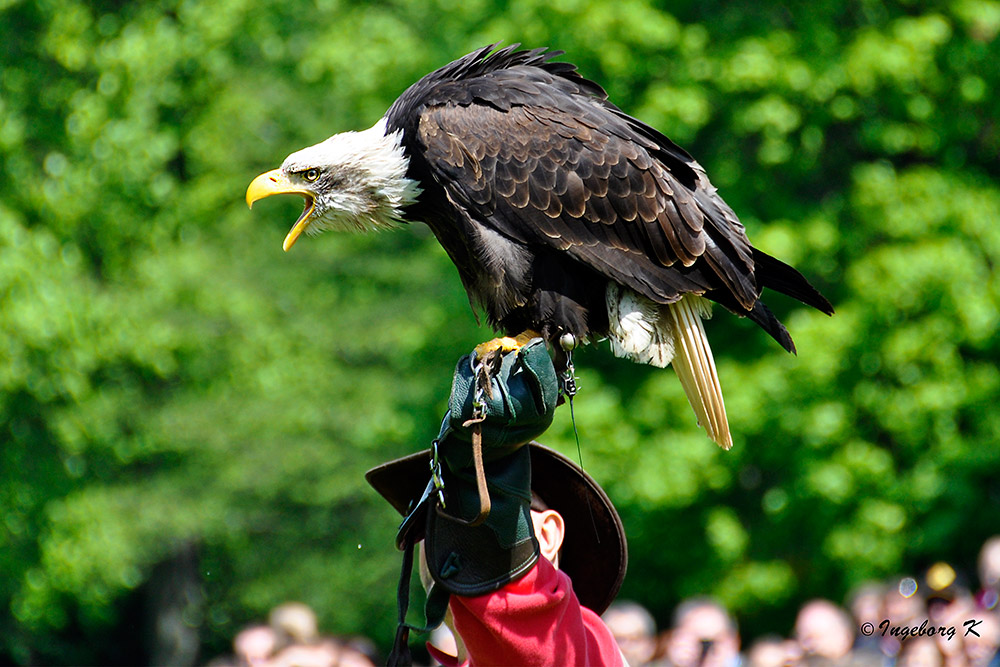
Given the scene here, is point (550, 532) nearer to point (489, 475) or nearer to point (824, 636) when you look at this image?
point (489, 475)

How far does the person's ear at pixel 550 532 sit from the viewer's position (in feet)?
10.9

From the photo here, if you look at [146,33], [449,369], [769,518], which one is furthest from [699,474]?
[146,33]

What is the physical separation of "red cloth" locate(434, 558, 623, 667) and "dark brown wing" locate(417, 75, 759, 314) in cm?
111

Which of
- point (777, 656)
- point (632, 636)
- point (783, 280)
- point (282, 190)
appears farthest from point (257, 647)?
point (783, 280)

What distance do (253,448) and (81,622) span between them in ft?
17.2

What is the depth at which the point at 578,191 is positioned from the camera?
3.75 metres

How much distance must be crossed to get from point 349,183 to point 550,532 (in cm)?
138

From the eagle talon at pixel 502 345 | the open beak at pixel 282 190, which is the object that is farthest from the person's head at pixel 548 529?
the open beak at pixel 282 190

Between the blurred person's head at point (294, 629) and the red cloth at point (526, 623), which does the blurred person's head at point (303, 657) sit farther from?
the red cloth at point (526, 623)

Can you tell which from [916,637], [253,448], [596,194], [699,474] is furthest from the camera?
[253,448]

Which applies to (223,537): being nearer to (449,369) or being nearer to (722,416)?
(449,369)

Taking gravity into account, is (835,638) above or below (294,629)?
above

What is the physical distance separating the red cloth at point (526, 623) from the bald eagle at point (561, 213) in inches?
34.1

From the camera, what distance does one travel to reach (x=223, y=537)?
1420 centimetres
